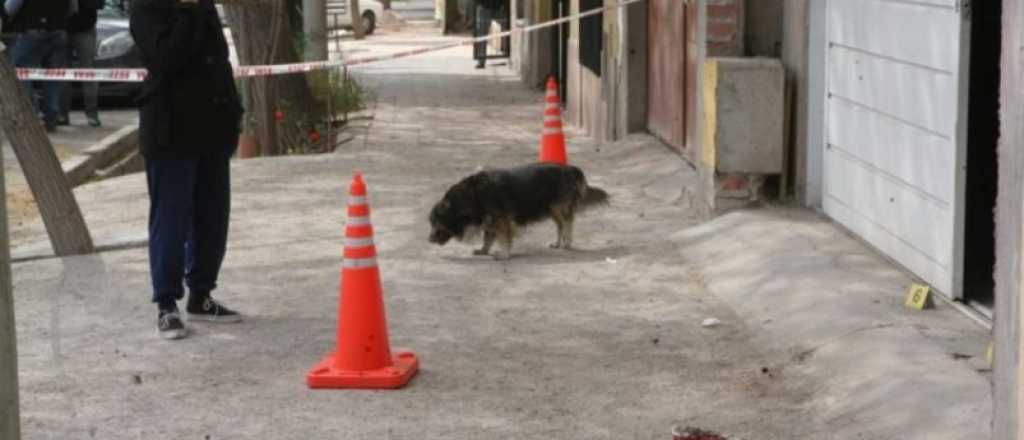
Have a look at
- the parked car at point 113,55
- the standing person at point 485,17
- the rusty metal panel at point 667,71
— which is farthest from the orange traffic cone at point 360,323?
the standing person at point 485,17

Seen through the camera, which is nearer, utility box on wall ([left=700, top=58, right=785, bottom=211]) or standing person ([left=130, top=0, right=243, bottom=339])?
standing person ([left=130, top=0, right=243, bottom=339])

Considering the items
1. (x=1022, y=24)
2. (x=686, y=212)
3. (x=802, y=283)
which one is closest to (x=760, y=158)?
(x=686, y=212)

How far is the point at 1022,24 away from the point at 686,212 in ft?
24.8

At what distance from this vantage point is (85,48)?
734 inches

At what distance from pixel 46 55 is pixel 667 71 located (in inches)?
269

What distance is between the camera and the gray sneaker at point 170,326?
332 inches

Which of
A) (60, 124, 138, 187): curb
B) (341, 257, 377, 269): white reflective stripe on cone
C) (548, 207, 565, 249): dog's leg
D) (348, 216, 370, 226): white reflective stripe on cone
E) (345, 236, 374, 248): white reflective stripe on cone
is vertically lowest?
(60, 124, 138, 187): curb

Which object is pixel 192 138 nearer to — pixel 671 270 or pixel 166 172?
pixel 166 172

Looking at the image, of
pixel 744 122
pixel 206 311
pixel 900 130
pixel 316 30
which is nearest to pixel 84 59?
pixel 316 30

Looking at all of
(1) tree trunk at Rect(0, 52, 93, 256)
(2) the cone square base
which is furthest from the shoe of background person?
(1) tree trunk at Rect(0, 52, 93, 256)

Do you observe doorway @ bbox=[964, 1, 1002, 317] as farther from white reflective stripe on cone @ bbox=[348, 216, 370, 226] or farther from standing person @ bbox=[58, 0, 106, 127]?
standing person @ bbox=[58, 0, 106, 127]

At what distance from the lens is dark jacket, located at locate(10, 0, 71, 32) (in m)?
17.5

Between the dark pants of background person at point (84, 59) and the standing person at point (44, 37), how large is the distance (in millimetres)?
121

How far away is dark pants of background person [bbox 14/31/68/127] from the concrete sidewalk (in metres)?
5.82
